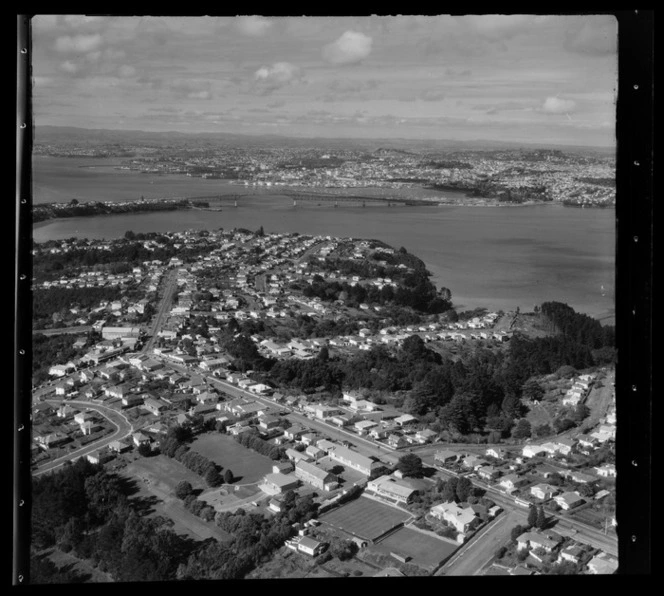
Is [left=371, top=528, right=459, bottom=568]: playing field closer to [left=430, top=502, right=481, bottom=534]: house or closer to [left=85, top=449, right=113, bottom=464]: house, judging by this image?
[left=430, top=502, right=481, bottom=534]: house

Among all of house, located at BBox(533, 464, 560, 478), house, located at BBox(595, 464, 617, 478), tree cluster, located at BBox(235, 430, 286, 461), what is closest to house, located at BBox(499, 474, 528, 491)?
house, located at BBox(533, 464, 560, 478)

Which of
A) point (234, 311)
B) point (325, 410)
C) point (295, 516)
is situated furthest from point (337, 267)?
point (295, 516)

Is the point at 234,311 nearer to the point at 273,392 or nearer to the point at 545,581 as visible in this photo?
the point at 273,392

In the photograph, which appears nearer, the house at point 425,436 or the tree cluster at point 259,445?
the tree cluster at point 259,445

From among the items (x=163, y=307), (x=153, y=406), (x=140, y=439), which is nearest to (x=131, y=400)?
(x=153, y=406)

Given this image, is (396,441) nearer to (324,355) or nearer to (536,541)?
(324,355)

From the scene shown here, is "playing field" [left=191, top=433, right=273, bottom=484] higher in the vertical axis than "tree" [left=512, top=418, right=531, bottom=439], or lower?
lower

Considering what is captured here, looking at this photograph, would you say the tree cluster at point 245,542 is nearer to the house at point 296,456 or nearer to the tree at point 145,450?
the house at point 296,456

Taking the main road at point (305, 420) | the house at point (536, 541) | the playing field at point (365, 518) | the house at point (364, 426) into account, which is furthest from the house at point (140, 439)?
the house at point (536, 541)
